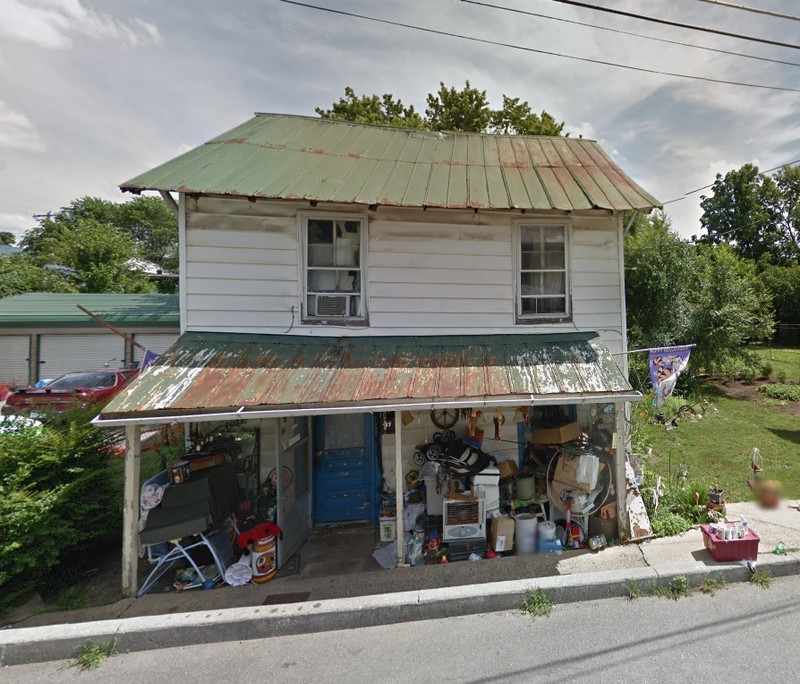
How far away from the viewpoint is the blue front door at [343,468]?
5.95 m

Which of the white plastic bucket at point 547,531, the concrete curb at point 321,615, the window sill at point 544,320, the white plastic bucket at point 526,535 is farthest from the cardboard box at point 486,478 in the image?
the window sill at point 544,320

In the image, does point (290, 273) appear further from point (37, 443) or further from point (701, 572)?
point (701, 572)

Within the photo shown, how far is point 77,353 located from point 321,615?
672 inches

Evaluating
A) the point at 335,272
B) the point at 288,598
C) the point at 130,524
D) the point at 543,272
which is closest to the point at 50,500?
the point at 130,524

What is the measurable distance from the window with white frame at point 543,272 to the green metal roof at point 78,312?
45.4ft

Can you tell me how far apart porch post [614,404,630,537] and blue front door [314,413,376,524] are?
3.58 meters

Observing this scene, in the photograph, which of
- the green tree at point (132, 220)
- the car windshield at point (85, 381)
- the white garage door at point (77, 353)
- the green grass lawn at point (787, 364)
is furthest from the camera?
the green tree at point (132, 220)

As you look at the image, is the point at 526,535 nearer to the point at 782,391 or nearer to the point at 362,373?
the point at 362,373

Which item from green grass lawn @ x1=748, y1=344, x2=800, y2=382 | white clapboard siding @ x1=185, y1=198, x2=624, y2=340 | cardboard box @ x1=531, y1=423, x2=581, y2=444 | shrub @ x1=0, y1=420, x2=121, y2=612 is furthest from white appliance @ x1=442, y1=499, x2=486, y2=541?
green grass lawn @ x1=748, y1=344, x2=800, y2=382

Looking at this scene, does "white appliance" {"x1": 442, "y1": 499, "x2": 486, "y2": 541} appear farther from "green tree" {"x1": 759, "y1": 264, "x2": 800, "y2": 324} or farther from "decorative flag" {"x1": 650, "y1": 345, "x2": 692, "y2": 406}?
"green tree" {"x1": 759, "y1": 264, "x2": 800, "y2": 324}

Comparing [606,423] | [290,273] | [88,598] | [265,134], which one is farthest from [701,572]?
[265,134]

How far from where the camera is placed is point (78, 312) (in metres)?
14.5

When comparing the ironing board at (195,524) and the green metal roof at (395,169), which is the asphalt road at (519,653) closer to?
the ironing board at (195,524)

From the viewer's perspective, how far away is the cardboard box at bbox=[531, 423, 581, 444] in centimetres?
545
